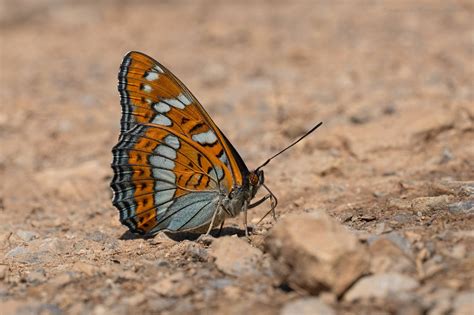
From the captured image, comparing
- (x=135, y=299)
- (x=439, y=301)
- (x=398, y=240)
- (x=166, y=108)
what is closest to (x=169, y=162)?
(x=166, y=108)

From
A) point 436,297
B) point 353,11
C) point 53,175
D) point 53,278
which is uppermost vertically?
point 353,11

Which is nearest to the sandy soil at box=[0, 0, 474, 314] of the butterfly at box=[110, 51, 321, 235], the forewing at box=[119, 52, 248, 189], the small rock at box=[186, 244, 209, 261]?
the small rock at box=[186, 244, 209, 261]

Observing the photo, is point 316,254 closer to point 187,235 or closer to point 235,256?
point 235,256

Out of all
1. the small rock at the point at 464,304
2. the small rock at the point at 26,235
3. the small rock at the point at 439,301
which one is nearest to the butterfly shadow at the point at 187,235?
the small rock at the point at 26,235

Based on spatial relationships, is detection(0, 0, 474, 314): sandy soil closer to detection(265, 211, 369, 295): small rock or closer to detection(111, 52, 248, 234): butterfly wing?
detection(265, 211, 369, 295): small rock

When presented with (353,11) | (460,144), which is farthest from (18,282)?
(353,11)

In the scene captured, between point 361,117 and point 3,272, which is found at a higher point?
point 361,117

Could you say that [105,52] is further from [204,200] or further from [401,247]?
[401,247]
